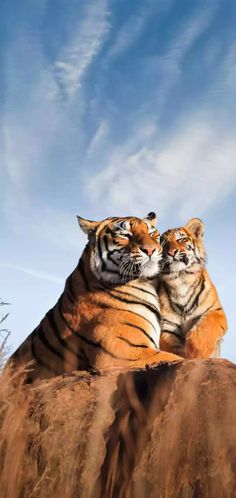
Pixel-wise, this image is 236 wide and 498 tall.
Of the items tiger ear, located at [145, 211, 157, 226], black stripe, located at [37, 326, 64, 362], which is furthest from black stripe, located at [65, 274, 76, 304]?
tiger ear, located at [145, 211, 157, 226]

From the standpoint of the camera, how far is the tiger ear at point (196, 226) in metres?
7.32

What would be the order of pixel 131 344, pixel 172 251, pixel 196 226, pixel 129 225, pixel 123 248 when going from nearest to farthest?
pixel 131 344, pixel 123 248, pixel 129 225, pixel 172 251, pixel 196 226

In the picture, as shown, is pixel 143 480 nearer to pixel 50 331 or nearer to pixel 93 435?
pixel 93 435

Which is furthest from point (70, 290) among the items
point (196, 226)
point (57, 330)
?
point (196, 226)

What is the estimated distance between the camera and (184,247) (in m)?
6.86

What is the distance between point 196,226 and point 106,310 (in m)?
2.14

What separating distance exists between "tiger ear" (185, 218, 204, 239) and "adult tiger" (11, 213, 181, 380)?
1159mm

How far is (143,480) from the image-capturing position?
2635mm

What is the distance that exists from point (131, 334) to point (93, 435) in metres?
2.71

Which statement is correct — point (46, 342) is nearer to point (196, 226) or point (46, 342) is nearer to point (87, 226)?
point (87, 226)

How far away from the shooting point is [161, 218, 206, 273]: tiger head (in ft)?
21.9

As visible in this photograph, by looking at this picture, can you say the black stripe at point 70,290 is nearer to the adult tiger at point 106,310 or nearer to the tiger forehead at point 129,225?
the adult tiger at point 106,310

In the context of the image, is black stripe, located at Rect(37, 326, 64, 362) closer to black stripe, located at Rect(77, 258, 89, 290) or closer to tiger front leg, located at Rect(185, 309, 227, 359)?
black stripe, located at Rect(77, 258, 89, 290)

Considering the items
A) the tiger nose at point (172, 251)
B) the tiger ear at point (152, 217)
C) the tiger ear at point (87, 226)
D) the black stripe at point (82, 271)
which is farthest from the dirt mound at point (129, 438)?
the tiger nose at point (172, 251)
